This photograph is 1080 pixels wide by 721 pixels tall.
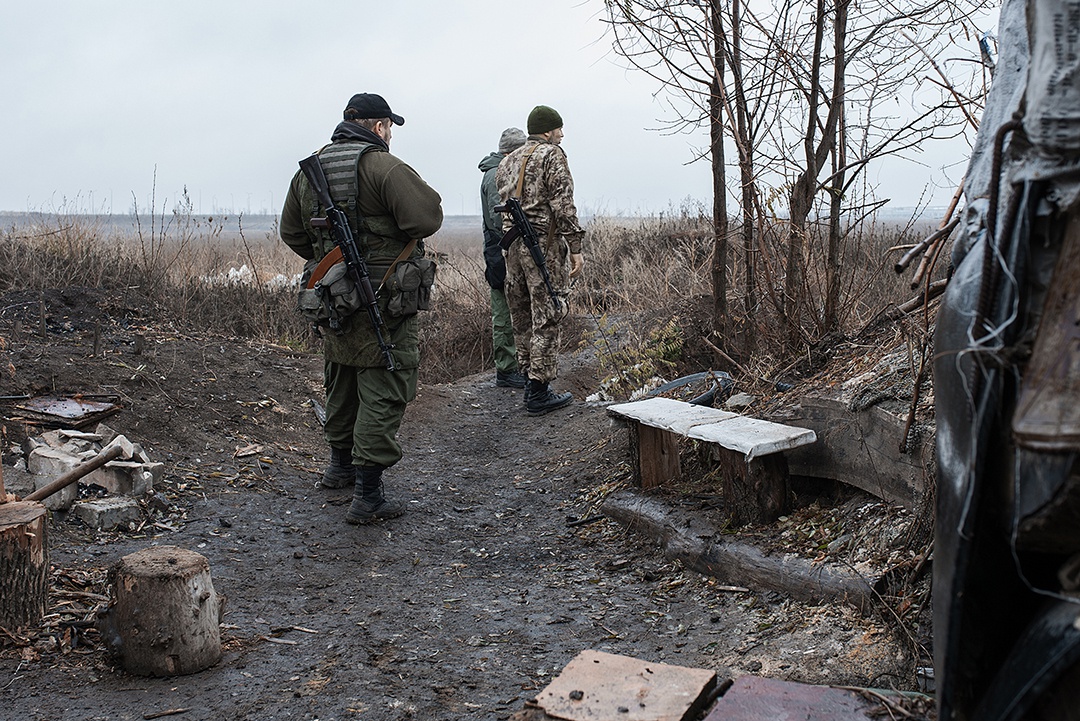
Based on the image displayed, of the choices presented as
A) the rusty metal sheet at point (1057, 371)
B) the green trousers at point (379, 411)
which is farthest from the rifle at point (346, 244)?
the rusty metal sheet at point (1057, 371)

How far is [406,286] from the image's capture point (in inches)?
183

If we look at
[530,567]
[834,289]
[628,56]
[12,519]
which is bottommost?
[530,567]

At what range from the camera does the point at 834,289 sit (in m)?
4.91

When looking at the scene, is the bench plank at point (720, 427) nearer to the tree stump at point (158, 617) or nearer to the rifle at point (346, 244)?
the rifle at point (346, 244)

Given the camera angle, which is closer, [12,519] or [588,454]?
[12,519]

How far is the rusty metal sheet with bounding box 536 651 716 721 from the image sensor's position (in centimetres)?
227

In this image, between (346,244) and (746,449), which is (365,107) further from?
(746,449)

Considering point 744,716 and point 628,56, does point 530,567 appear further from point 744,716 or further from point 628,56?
point 628,56

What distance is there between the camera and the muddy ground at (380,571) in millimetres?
2924

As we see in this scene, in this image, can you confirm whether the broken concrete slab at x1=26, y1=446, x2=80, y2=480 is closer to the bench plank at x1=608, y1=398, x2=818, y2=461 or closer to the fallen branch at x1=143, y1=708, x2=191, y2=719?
the fallen branch at x1=143, y1=708, x2=191, y2=719

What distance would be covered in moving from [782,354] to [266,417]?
3.65 metres

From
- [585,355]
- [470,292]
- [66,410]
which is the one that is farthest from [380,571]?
[470,292]

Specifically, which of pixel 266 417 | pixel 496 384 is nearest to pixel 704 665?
pixel 266 417

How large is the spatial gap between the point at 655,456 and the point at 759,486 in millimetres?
873
